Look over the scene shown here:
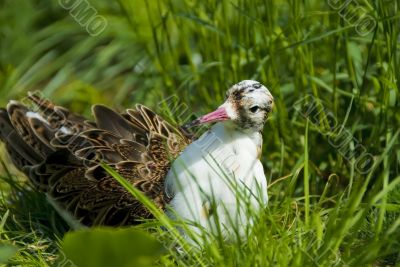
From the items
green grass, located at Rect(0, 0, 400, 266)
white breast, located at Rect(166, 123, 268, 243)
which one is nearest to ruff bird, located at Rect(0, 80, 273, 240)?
white breast, located at Rect(166, 123, 268, 243)

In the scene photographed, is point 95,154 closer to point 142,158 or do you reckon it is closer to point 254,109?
point 142,158

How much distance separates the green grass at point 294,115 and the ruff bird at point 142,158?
164 mm

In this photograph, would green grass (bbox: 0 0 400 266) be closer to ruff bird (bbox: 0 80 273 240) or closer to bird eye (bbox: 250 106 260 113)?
ruff bird (bbox: 0 80 273 240)

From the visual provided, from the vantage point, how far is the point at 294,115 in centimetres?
514

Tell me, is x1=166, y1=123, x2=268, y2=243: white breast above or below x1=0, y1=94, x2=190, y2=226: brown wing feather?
below

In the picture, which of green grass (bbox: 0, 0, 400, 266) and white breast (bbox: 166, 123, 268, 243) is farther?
white breast (bbox: 166, 123, 268, 243)

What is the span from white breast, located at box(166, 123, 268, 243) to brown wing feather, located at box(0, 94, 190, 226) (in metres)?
0.24

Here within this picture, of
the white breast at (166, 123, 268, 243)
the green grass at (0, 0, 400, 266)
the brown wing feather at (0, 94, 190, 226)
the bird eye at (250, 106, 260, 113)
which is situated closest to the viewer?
the green grass at (0, 0, 400, 266)

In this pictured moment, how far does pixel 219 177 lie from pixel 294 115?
50.2 inches

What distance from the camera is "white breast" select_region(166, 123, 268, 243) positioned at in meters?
3.93

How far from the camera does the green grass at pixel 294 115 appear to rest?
3.75 metres

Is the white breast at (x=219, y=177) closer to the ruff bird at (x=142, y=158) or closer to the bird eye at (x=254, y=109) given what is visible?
the ruff bird at (x=142, y=158)

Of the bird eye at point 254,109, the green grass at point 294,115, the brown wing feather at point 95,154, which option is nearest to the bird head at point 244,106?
the bird eye at point 254,109

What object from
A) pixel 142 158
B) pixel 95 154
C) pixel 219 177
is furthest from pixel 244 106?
pixel 95 154
